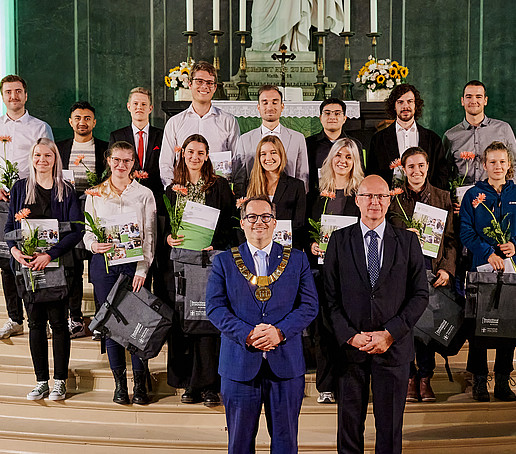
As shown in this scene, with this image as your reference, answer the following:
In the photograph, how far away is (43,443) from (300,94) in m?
4.62

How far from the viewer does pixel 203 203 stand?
4859mm

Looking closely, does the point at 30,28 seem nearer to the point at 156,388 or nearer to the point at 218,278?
the point at 156,388

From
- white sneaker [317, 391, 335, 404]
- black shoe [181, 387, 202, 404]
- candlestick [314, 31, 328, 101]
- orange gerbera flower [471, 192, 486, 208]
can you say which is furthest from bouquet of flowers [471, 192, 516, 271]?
candlestick [314, 31, 328, 101]

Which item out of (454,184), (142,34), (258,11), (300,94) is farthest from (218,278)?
(142,34)

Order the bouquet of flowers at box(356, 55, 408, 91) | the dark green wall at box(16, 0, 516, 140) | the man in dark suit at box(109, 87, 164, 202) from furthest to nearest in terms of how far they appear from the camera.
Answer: the dark green wall at box(16, 0, 516, 140), the bouquet of flowers at box(356, 55, 408, 91), the man in dark suit at box(109, 87, 164, 202)

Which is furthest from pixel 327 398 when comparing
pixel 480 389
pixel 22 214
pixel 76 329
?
pixel 22 214

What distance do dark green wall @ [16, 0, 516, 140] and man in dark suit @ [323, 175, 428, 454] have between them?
5400 mm

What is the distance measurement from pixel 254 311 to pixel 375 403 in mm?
811

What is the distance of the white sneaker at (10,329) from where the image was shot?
5.79 meters

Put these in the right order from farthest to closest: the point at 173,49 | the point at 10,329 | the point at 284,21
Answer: the point at 173,49, the point at 284,21, the point at 10,329

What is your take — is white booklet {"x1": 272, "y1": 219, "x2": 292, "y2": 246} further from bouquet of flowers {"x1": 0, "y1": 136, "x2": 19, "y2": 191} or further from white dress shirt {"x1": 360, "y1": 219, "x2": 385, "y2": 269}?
bouquet of flowers {"x1": 0, "y1": 136, "x2": 19, "y2": 191}

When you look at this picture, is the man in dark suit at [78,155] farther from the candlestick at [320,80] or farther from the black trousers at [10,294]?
the candlestick at [320,80]

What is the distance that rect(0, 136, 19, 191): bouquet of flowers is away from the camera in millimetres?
5555

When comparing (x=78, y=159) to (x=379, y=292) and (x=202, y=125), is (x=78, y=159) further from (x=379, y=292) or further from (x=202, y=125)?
(x=379, y=292)
